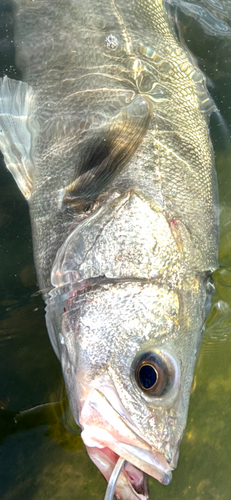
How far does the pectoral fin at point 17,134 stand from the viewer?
8.52 feet

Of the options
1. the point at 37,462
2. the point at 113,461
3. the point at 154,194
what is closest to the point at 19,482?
the point at 37,462

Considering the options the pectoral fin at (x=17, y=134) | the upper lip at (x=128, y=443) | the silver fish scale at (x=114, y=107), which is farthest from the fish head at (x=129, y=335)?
the pectoral fin at (x=17, y=134)

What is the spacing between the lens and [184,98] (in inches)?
102

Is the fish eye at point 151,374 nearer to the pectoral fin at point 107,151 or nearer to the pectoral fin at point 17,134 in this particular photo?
the pectoral fin at point 107,151

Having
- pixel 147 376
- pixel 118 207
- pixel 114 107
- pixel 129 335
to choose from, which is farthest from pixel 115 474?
pixel 114 107

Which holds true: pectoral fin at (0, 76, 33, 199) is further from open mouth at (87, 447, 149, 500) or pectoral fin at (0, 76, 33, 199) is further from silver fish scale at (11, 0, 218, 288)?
open mouth at (87, 447, 149, 500)

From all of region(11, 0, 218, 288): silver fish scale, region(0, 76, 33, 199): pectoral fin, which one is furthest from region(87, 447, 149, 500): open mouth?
region(0, 76, 33, 199): pectoral fin

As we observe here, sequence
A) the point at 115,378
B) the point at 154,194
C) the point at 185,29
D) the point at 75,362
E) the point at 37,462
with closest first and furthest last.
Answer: the point at 115,378 → the point at 75,362 → the point at 154,194 → the point at 37,462 → the point at 185,29

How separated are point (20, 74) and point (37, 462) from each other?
9.41ft

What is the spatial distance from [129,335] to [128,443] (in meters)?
0.46

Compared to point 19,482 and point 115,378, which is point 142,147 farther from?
point 19,482

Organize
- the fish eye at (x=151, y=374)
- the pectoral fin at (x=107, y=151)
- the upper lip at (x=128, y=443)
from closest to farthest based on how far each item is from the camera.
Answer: the upper lip at (x=128, y=443)
the fish eye at (x=151, y=374)
the pectoral fin at (x=107, y=151)

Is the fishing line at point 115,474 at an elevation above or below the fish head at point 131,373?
below

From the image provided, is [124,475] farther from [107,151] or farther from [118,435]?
[107,151]
